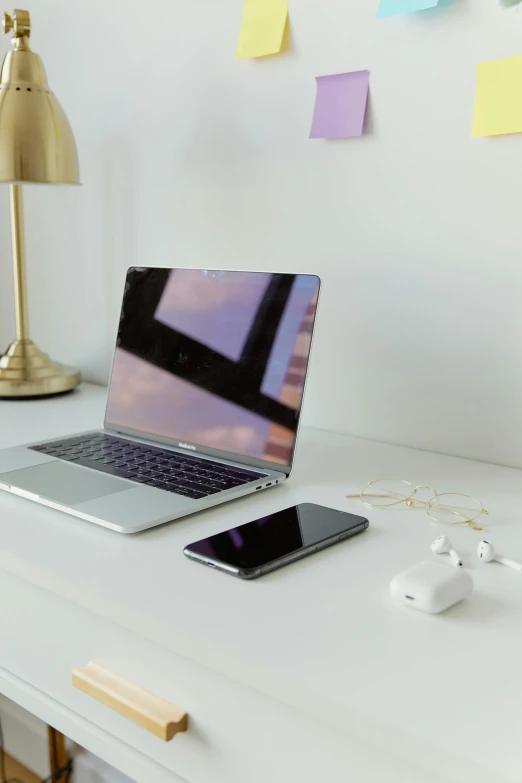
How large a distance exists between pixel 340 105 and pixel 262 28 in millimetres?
165

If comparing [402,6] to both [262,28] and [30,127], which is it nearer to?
[262,28]

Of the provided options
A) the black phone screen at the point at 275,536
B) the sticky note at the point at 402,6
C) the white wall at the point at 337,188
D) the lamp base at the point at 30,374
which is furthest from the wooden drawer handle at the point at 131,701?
the sticky note at the point at 402,6

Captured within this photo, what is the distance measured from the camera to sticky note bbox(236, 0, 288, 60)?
3.20 feet

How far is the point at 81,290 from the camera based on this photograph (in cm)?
133

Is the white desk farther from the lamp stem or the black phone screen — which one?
the lamp stem

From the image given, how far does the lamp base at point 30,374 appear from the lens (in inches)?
45.6

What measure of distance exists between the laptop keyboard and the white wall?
0.27m

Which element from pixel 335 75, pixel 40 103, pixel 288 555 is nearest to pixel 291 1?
pixel 335 75

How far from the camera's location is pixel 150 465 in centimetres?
A: 82

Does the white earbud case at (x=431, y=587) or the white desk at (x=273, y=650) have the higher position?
the white earbud case at (x=431, y=587)

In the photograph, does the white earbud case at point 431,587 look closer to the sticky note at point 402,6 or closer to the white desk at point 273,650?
the white desk at point 273,650

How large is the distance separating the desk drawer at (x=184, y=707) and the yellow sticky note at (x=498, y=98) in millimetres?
645

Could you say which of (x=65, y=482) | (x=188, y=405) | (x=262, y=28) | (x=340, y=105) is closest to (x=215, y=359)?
(x=188, y=405)

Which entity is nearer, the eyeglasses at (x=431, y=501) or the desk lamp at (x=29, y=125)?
the eyeglasses at (x=431, y=501)
